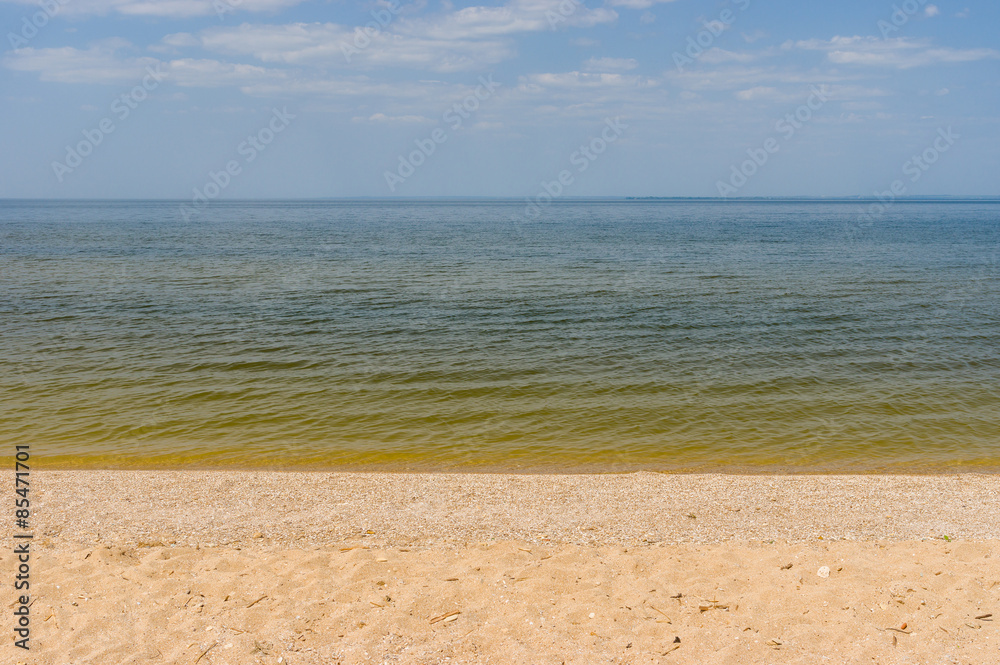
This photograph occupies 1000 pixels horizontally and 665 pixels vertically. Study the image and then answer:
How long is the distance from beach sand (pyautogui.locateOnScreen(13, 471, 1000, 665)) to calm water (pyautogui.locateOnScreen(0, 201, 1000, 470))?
2563 millimetres

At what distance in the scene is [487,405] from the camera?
1558 cm

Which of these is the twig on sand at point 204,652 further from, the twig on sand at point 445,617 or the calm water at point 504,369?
the calm water at point 504,369

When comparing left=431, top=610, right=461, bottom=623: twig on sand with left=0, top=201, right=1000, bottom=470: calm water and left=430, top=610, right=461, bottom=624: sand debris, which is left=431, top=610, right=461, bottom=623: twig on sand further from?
left=0, top=201, right=1000, bottom=470: calm water

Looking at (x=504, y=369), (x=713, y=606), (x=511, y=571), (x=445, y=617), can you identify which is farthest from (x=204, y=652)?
(x=504, y=369)

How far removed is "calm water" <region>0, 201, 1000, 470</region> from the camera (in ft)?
43.1

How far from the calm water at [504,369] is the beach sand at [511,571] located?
256 centimetres

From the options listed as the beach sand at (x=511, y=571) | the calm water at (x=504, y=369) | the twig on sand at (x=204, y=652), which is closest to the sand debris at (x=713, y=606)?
the beach sand at (x=511, y=571)

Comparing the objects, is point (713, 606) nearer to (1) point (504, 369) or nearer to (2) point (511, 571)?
(2) point (511, 571)

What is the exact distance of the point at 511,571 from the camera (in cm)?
729

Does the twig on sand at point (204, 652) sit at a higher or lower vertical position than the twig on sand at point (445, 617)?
higher

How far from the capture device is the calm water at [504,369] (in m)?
13.1

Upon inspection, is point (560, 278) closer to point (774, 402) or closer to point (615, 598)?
point (774, 402)

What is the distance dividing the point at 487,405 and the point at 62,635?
33.7 ft

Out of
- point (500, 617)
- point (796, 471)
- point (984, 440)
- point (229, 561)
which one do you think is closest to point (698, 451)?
point (796, 471)
